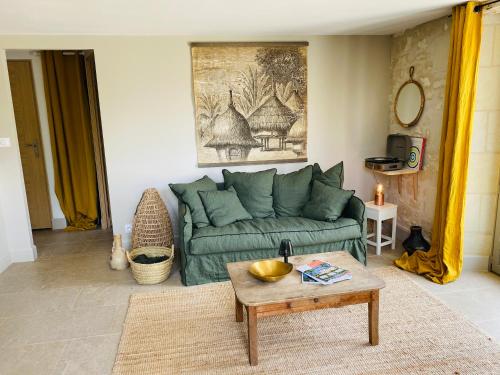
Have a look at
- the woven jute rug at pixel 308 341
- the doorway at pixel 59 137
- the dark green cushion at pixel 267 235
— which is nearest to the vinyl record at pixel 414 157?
the dark green cushion at pixel 267 235

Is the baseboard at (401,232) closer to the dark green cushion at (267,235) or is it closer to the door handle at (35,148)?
the dark green cushion at (267,235)

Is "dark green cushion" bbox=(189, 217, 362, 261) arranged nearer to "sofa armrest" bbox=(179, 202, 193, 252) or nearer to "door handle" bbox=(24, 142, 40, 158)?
"sofa armrest" bbox=(179, 202, 193, 252)

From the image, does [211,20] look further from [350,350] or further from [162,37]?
[350,350]

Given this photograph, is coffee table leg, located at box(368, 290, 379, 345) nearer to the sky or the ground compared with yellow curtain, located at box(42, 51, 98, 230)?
nearer to the ground

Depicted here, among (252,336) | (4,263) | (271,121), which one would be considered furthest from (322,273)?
(4,263)

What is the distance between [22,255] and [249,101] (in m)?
2.89

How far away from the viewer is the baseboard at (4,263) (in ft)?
12.2

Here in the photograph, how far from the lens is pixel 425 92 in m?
3.75

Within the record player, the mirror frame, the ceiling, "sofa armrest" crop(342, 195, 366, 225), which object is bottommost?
"sofa armrest" crop(342, 195, 366, 225)

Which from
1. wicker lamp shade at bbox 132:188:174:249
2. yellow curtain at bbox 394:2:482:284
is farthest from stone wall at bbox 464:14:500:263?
wicker lamp shade at bbox 132:188:174:249

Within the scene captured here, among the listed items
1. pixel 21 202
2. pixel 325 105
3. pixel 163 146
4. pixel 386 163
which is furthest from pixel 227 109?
pixel 21 202

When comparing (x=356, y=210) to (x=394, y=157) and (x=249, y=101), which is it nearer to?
(x=394, y=157)

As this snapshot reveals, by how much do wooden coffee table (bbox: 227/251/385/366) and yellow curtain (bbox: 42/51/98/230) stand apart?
3.32 metres

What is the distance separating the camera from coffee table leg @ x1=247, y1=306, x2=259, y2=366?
2188 millimetres
